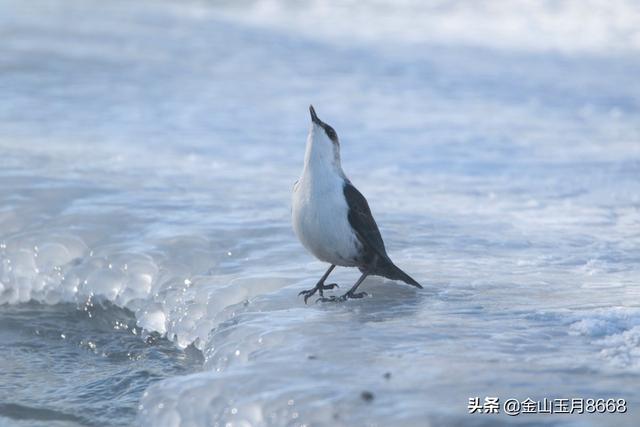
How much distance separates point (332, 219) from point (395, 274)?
50 cm

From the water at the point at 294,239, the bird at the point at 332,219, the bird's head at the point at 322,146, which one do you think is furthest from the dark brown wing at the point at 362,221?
the water at the point at 294,239

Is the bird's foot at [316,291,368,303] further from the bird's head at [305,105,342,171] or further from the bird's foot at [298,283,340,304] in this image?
the bird's head at [305,105,342,171]

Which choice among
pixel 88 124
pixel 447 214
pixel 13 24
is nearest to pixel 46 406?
pixel 447 214

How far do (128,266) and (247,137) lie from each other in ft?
16.3

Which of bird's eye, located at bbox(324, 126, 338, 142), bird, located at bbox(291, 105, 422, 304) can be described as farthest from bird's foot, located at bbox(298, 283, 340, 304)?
bird's eye, located at bbox(324, 126, 338, 142)

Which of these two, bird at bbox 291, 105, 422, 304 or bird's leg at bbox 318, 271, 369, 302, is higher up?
bird at bbox 291, 105, 422, 304

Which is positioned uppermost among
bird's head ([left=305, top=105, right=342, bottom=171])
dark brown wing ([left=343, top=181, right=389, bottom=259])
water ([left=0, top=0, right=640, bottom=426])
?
bird's head ([left=305, top=105, right=342, bottom=171])

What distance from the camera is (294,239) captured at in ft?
22.0

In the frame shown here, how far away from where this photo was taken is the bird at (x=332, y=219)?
5.06 meters

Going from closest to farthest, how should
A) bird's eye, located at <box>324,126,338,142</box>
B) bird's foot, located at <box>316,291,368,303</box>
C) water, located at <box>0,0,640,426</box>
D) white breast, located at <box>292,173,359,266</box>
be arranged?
water, located at <box>0,0,640,426</box> → white breast, located at <box>292,173,359,266</box> → bird's foot, located at <box>316,291,368,303</box> → bird's eye, located at <box>324,126,338,142</box>

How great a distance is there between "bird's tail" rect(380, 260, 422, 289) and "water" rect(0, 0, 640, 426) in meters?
0.08

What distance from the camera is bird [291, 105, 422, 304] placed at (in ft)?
16.6

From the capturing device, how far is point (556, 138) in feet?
36.9

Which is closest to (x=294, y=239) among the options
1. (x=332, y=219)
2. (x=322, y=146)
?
(x=322, y=146)
